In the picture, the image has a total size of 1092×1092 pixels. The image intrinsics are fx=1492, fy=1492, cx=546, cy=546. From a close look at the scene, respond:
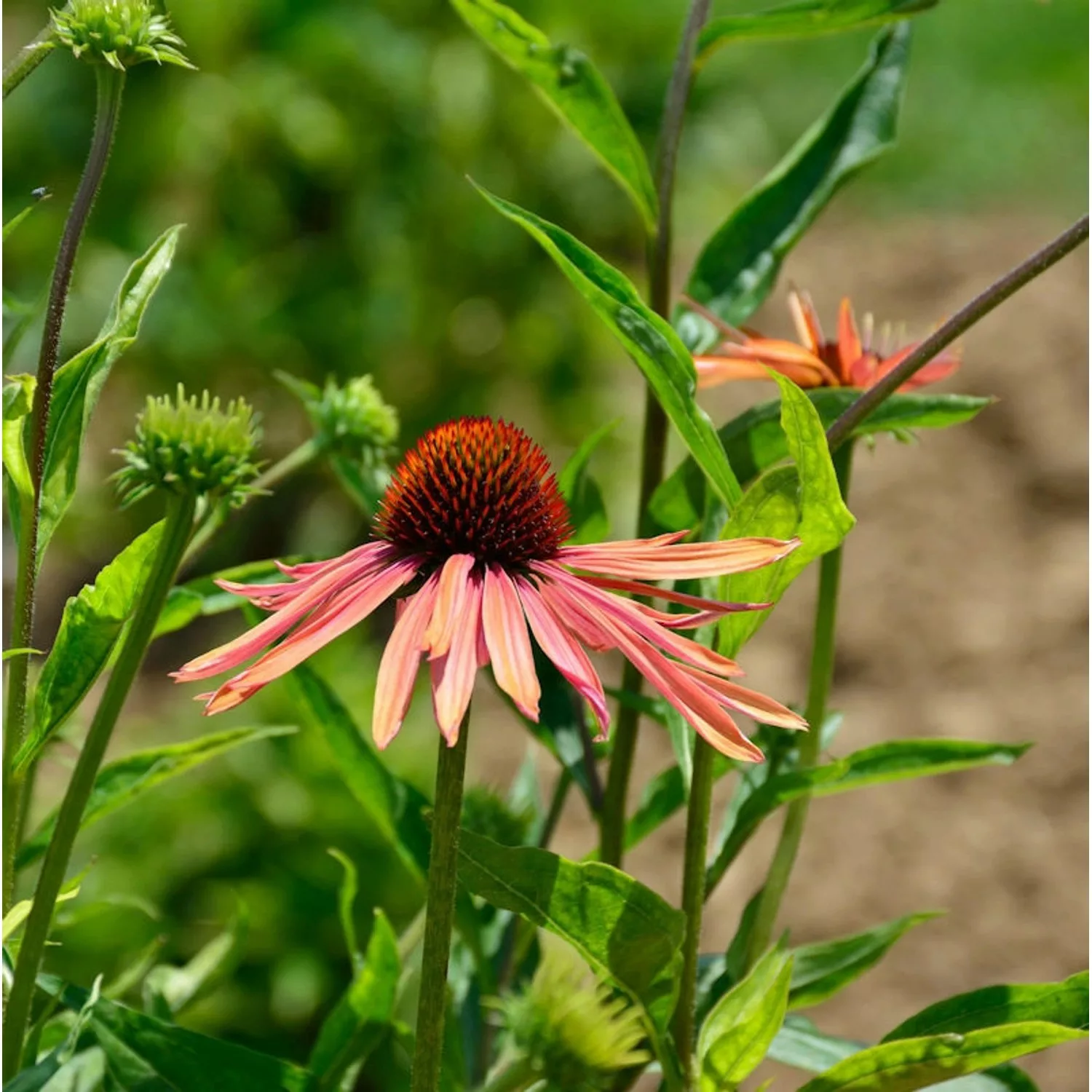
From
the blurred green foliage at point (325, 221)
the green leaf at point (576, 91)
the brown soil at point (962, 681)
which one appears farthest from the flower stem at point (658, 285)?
the blurred green foliage at point (325, 221)

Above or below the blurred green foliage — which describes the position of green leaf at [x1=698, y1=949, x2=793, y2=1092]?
below

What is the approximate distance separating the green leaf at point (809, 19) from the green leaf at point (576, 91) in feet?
0.16

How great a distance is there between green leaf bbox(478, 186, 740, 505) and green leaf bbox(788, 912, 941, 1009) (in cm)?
19

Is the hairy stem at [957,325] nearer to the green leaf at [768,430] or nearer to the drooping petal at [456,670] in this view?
the green leaf at [768,430]

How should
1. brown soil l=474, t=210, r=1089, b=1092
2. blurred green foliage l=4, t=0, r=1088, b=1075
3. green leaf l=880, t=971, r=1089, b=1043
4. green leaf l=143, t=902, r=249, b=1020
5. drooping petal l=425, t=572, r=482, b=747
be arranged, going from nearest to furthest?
drooping petal l=425, t=572, r=482, b=747
green leaf l=880, t=971, r=1089, b=1043
green leaf l=143, t=902, r=249, b=1020
brown soil l=474, t=210, r=1089, b=1092
blurred green foliage l=4, t=0, r=1088, b=1075

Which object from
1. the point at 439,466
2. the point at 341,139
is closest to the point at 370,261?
the point at 341,139

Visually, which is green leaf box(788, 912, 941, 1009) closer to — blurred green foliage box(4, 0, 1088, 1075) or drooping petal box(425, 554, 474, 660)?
drooping petal box(425, 554, 474, 660)

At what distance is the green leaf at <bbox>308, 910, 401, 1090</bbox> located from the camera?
485mm

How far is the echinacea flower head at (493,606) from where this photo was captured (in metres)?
0.33

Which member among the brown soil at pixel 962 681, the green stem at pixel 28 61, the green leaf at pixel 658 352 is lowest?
the brown soil at pixel 962 681

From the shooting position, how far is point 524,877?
0.37 m

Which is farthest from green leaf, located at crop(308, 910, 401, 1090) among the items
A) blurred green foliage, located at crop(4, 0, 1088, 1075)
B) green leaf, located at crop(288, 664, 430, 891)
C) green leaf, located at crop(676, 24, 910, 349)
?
blurred green foliage, located at crop(4, 0, 1088, 1075)

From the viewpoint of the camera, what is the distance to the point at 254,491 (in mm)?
450

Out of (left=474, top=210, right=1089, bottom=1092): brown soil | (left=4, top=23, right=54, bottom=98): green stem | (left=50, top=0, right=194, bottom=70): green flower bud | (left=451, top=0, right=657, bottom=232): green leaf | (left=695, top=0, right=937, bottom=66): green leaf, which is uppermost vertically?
(left=695, top=0, right=937, bottom=66): green leaf
